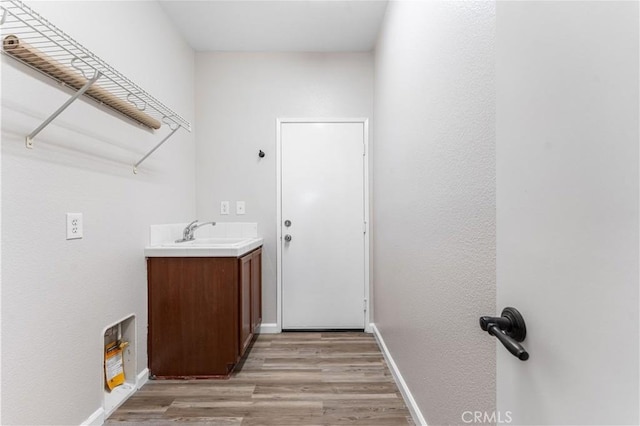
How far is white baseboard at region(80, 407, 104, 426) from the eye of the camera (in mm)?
1516

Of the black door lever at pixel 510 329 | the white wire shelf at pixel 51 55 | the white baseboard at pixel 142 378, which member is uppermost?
the white wire shelf at pixel 51 55

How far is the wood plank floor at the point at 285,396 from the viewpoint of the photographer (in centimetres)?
166

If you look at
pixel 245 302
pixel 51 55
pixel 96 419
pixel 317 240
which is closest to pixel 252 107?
pixel 317 240

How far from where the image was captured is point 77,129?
1479mm

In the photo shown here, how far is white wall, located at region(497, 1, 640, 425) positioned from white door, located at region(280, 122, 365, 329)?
91.9 inches

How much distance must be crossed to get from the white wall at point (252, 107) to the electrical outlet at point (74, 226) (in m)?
1.45

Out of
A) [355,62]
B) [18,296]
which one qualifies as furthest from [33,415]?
[355,62]

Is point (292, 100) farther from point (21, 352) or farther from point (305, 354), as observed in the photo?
point (21, 352)

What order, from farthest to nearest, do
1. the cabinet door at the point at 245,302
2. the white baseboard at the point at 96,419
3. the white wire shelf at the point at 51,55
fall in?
the cabinet door at the point at 245,302 → the white baseboard at the point at 96,419 → the white wire shelf at the point at 51,55

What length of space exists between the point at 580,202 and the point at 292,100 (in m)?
2.79

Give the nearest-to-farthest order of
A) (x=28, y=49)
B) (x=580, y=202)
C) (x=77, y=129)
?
1. (x=580, y=202)
2. (x=28, y=49)
3. (x=77, y=129)

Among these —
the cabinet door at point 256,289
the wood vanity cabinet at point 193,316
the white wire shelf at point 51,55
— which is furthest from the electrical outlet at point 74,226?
the cabinet door at point 256,289

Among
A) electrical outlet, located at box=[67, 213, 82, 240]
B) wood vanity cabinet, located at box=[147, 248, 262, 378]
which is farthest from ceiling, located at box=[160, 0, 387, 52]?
wood vanity cabinet, located at box=[147, 248, 262, 378]

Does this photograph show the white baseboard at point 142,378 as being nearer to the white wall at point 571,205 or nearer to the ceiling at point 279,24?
the white wall at point 571,205
